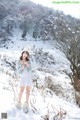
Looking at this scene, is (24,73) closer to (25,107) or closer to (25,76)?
(25,76)

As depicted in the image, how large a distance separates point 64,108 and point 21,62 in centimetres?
159

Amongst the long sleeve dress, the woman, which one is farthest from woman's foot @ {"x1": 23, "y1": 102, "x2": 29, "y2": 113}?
the long sleeve dress

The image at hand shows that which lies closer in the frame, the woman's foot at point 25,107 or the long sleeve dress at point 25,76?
the woman's foot at point 25,107

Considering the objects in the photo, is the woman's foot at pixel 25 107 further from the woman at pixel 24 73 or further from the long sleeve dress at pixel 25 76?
the long sleeve dress at pixel 25 76

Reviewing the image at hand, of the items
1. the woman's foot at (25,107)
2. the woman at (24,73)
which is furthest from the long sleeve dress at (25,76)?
the woman's foot at (25,107)

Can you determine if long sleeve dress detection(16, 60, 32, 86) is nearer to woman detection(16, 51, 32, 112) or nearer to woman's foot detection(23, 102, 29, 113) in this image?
woman detection(16, 51, 32, 112)

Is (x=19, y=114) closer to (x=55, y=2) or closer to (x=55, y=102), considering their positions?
(x=55, y=102)

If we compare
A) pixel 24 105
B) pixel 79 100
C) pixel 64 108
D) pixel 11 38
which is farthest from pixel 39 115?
pixel 11 38

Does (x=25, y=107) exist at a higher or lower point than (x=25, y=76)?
lower

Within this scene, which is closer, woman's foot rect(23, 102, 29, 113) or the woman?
woman's foot rect(23, 102, 29, 113)

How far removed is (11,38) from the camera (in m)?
33.2

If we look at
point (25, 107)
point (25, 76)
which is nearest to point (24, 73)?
point (25, 76)

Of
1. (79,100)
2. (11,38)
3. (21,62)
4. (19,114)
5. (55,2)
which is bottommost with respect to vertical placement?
(11,38)

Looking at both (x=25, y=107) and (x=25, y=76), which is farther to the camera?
(x=25, y=76)
